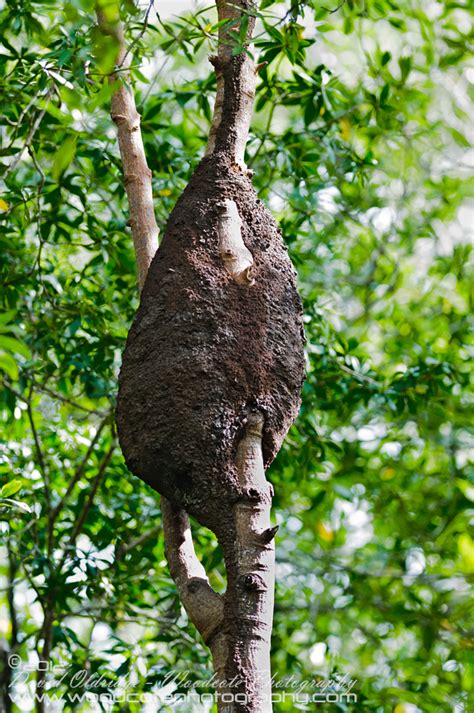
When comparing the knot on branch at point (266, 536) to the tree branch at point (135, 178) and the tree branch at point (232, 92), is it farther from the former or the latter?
the tree branch at point (232, 92)

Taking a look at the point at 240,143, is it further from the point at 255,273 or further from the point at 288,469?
the point at 288,469

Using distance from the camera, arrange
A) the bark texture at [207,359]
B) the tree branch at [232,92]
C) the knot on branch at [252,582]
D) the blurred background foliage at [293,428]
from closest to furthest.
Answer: the knot on branch at [252,582] → the bark texture at [207,359] → the tree branch at [232,92] → the blurred background foliage at [293,428]

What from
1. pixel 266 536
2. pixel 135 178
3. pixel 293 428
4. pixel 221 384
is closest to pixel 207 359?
pixel 221 384

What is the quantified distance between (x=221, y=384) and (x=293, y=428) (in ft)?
5.64

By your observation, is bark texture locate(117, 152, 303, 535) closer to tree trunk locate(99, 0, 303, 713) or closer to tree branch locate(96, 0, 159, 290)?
tree trunk locate(99, 0, 303, 713)

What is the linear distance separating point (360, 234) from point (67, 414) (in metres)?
2.53

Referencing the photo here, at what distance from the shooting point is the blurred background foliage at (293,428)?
3.62m

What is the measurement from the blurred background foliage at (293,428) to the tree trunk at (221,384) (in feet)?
1.72

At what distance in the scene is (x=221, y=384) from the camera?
210 centimetres

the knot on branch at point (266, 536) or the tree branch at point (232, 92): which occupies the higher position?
the tree branch at point (232, 92)

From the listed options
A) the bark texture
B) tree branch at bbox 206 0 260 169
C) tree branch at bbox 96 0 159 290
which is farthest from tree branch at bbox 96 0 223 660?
tree branch at bbox 206 0 260 169

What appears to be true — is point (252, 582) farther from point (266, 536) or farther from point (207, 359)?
point (207, 359)

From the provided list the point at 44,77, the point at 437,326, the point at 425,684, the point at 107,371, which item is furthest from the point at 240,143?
the point at 437,326

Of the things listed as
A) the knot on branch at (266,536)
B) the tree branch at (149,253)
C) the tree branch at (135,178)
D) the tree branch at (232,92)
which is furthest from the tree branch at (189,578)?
the tree branch at (232,92)
